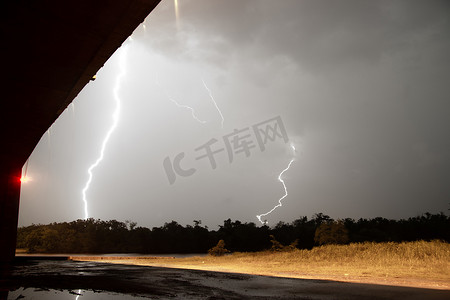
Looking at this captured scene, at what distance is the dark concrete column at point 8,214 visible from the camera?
66.3ft

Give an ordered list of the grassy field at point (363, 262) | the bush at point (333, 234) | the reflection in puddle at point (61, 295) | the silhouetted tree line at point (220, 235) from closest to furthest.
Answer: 1. the reflection in puddle at point (61, 295)
2. the grassy field at point (363, 262)
3. the bush at point (333, 234)
4. the silhouetted tree line at point (220, 235)

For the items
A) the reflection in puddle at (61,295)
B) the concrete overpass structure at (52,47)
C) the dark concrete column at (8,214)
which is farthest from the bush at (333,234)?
the reflection in puddle at (61,295)

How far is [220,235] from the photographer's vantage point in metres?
88.6

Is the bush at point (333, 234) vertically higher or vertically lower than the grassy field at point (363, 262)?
higher

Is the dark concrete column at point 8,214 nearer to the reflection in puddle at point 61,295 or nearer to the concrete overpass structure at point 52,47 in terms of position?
the concrete overpass structure at point 52,47

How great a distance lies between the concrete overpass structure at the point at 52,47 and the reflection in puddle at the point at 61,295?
201 inches

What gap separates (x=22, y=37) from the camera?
650 cm

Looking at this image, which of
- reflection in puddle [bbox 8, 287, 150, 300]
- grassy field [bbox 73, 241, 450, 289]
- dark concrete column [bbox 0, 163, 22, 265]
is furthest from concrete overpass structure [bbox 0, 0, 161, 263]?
grassy field [bbox 73, 241, 450, 289]

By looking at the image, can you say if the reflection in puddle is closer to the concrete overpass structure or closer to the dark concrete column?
the concrete overpass structure

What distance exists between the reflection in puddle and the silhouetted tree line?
4619cm

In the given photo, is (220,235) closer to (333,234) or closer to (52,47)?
(333,234)

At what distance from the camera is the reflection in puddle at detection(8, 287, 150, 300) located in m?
6.88

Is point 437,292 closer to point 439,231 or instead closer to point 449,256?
point 449,256

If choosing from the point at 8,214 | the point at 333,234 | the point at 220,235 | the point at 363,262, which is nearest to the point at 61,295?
the point at 8,214
